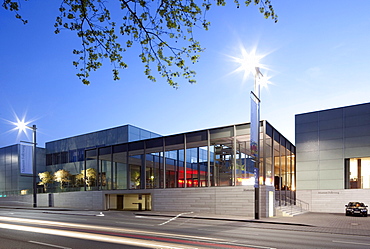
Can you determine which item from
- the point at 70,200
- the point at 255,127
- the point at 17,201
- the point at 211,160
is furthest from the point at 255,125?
the point at 17,201

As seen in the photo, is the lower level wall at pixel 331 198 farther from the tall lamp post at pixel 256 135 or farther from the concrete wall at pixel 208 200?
the tall lamp post at pixel 256 135

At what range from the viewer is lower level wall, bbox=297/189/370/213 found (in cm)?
3231

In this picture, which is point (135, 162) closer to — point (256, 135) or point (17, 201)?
point (17, 201)

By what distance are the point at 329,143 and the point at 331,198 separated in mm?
5784

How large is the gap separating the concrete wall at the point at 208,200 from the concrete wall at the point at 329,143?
1304 cm

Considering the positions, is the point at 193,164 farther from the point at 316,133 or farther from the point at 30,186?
the point at 30,186

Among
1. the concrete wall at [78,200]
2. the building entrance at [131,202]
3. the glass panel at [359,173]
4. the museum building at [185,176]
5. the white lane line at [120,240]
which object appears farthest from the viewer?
the building entrance at [131,202]

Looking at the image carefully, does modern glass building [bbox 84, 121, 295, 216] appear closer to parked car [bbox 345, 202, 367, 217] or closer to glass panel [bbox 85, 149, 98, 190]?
glass panel [bbox 85, 149, 98, 190]

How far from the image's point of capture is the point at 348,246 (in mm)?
12227

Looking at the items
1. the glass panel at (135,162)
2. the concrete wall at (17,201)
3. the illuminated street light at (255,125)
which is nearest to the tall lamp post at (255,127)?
the illuminated street light at (255,125)

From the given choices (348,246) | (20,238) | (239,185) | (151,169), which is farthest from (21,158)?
(348,246)

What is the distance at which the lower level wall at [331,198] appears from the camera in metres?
32.3

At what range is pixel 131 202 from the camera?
1551 inches

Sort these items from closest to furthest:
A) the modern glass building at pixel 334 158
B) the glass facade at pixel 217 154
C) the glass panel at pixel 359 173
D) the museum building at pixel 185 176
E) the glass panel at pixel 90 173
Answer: the museum building at pixel 185 176
the glass facade at pixel 217 154
the glass panel at pixel 359 173
the modern glass building at pixel 334 158
the glass panel at pixel 90 173
